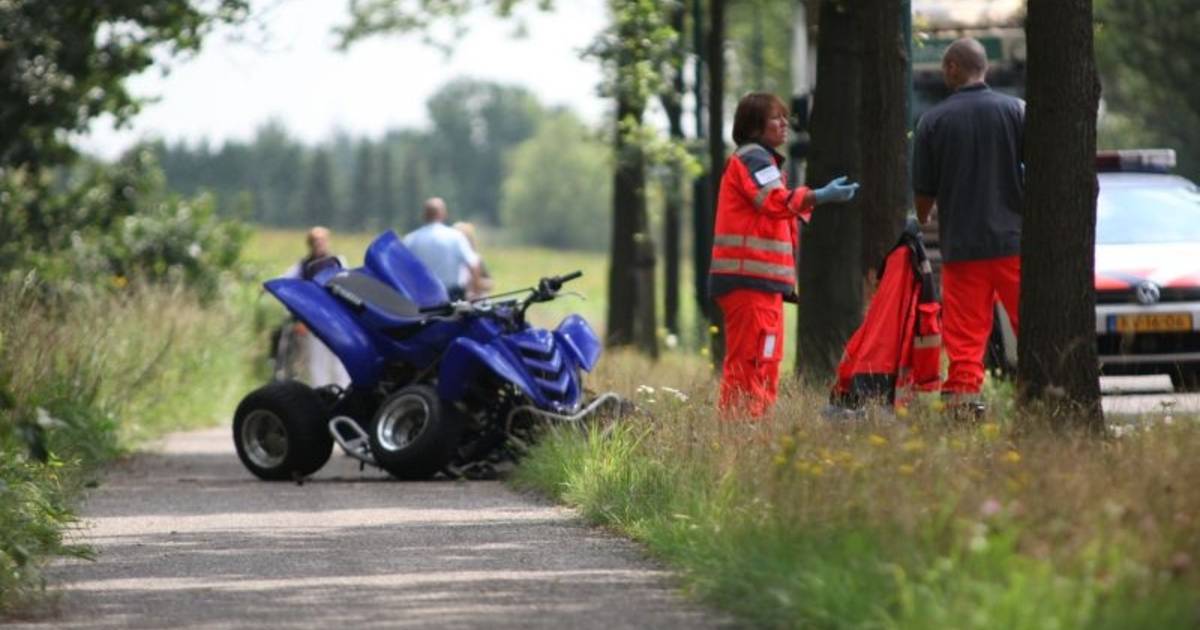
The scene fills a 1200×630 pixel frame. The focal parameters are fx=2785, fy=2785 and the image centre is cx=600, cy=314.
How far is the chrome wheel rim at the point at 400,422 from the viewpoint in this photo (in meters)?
15.5

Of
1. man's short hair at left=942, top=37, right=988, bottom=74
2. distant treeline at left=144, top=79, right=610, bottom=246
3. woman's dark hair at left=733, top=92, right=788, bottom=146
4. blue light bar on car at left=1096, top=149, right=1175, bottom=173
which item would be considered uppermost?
man's short hair at left=942, top=37, right=988, bottom=74

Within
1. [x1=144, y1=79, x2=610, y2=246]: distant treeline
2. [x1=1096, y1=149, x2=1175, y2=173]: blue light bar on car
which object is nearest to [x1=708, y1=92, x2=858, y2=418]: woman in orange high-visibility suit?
[x1=1096, y1=149, x2=1175, y2=173]: blue light bar on car

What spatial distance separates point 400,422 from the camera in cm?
1561

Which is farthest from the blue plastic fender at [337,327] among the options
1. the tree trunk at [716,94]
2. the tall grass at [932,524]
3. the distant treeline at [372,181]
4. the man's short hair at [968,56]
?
the distant treeline at [372,181]

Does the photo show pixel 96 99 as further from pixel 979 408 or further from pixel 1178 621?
pixel 1178 621

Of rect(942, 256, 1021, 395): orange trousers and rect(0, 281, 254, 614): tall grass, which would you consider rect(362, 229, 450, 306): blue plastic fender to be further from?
rect(942, 256, 1021, 395): orange trousers

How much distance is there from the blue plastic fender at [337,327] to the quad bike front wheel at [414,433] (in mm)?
395

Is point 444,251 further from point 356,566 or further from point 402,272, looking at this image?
point 356,566

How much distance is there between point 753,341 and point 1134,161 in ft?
25.2

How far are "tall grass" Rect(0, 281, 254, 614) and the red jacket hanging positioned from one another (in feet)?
12.1

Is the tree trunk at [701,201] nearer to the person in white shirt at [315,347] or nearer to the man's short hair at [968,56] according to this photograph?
the person in white shirt at [315,347]

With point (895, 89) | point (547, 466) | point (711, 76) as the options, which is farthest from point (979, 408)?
point (711, 76)

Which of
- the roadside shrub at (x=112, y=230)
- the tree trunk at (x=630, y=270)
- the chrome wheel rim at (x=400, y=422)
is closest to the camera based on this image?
the chrome wheel rim at (x=400, y=422)

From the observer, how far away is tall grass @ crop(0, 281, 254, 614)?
931 centimetres
